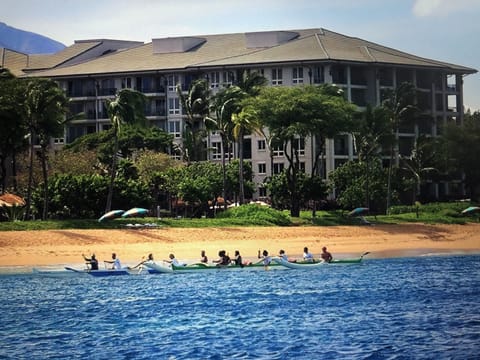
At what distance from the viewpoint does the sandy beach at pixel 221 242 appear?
52.2 meters

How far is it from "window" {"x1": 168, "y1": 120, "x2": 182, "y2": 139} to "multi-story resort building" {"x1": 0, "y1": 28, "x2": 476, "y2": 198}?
0.13 metres

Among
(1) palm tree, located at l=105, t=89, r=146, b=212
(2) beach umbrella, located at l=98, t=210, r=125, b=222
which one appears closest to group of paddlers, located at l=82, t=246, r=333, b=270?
(2) beach umbrella, located at l=98, t=210, r=125, b=222

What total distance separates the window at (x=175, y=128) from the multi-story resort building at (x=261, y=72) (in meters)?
0.13

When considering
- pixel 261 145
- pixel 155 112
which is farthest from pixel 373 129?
pixel 155 112

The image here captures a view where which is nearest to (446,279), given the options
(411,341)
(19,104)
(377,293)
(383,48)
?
(377,293)

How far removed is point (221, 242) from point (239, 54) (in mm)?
60337

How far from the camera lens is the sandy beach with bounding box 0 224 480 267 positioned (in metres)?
52.2

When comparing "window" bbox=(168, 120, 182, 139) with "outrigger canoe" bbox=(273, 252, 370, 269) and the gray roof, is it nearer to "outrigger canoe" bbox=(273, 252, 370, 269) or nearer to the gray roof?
the gray roof

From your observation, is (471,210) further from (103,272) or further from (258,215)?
(103,272)

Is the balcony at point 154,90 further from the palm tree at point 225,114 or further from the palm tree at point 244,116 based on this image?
the palm tree at point 225,114

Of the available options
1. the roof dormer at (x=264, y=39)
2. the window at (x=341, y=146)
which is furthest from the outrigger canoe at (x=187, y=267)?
the roof dormer at (x=264, y=39)

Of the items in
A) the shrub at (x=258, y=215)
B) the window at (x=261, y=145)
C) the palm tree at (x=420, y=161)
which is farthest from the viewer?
the window at (x=261, y=145)

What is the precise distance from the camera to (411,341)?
26.9 m

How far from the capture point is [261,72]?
358ft
